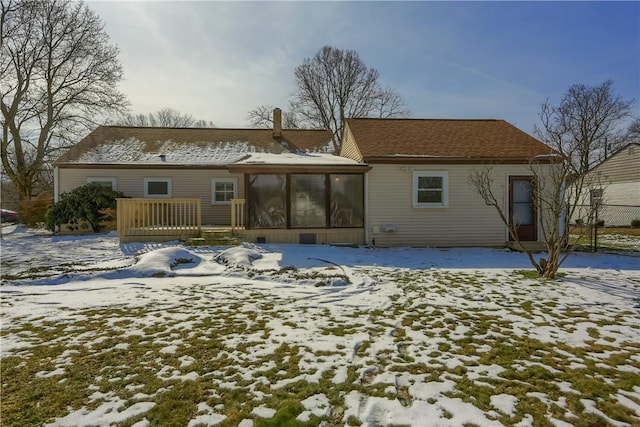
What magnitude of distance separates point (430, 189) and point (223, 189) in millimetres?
9439

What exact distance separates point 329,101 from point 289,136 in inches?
601

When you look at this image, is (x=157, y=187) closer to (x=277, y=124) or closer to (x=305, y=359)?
(x=277, y=124)

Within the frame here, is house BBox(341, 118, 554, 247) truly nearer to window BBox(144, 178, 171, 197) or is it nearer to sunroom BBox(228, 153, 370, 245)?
sunroom BBox(228, 153, 370, 245)

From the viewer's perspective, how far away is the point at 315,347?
3816mm

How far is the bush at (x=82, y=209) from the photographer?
44.4ft

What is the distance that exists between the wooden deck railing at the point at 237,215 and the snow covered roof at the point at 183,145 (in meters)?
3.46

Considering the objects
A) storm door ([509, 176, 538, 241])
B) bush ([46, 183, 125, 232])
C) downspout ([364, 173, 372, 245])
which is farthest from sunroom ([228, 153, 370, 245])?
bush ([46, 183, 125, 232])

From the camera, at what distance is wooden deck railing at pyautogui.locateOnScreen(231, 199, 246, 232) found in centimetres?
1138

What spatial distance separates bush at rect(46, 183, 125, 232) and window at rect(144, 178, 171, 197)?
71.7 inches

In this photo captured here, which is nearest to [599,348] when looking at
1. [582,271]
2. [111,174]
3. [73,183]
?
[582,271]

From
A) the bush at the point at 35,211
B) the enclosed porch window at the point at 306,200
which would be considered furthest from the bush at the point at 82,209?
the enclosed porch window at the point at 306,200

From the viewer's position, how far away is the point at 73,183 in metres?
15.5

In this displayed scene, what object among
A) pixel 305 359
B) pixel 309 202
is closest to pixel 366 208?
pixel 309 202

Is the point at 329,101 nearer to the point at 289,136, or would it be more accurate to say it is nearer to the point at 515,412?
the point at 289,136
